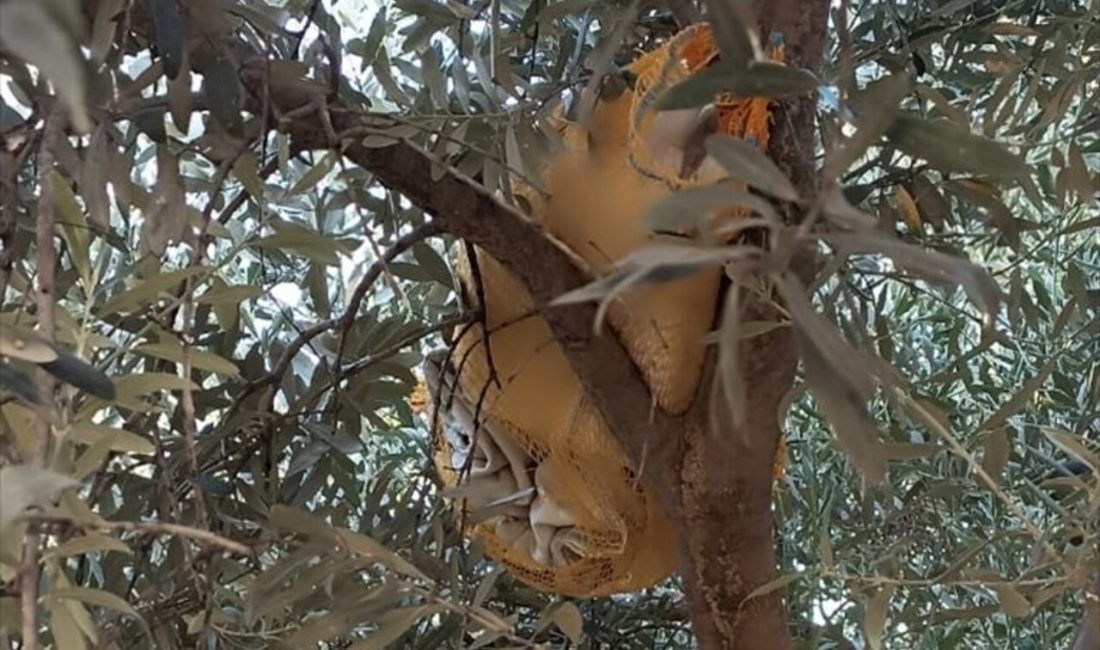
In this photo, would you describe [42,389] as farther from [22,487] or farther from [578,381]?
[578,381]

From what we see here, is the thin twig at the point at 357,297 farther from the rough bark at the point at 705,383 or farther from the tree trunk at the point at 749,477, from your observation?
the tree trunk at the point at 749,477

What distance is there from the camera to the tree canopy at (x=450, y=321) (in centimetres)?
30

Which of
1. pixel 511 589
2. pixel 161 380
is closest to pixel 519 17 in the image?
pixel 511 589

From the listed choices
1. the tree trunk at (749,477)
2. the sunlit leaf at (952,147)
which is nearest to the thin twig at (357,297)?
the tree trunk at (749,477)

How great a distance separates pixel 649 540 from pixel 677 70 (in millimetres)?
266

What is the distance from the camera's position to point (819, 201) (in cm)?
24

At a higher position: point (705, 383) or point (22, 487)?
point (705, 383)

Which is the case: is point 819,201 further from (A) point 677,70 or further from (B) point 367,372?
(B) point 367,372

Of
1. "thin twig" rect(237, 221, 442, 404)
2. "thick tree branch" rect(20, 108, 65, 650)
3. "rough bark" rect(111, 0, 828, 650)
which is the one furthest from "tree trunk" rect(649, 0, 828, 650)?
"thick tree branch" rect(20, 108, 65, 650)

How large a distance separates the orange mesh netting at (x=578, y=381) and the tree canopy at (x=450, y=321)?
0.06ft

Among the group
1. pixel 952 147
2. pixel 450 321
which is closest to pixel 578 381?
pixel 450 321

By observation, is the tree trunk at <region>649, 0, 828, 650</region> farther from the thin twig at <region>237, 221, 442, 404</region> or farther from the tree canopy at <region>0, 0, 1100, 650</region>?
the thin twig at <region>237, 221, 442, 404</region>

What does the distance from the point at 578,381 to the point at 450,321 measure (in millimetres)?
68

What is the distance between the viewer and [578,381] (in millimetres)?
625
